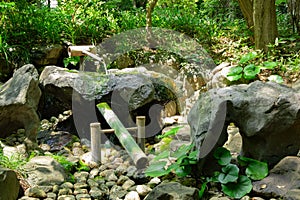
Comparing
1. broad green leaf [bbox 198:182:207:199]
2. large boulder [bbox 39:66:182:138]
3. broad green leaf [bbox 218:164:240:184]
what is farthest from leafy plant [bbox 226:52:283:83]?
broad green leaf [bbox 198:182:207:199]

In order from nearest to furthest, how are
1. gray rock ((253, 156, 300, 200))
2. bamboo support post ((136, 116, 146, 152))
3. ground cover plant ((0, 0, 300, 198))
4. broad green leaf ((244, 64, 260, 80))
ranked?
gray rock ((253, 156, 300, 200))
bamboo support post ((136, 116, 146, 152))
broad green leaf ((244, 64, 260, 80))
ground cover plant ((0, 0, 300, 198))

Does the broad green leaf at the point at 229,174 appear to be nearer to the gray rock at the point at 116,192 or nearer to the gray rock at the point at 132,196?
the gray rock at the point at 132,196

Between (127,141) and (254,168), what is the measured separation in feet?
→ 4.93

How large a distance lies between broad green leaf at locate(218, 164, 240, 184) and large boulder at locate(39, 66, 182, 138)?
6.84 ft

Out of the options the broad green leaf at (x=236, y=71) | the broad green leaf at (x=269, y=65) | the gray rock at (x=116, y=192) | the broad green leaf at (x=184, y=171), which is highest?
the broad green leaf at (x=269, y=65)

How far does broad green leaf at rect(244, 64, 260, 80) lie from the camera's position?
17.3ft

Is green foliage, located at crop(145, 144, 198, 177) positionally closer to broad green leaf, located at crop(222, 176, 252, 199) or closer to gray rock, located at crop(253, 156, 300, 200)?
broad green leaf, located at crop(222, 176, 252, 199)

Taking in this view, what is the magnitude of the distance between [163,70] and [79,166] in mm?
3033

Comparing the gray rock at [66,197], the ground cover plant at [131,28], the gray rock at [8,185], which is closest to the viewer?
the gray rock at [8,185]

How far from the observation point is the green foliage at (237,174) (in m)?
2.98

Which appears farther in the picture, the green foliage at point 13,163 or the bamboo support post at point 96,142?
the bamboo support post at point 96,142

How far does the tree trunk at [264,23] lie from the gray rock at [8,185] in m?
4.75

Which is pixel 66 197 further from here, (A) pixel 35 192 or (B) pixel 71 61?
(B) pixel 71 61

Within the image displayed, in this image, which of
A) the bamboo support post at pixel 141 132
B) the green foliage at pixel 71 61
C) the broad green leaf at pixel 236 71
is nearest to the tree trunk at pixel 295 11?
the broad green leaf at pixel 236 71
